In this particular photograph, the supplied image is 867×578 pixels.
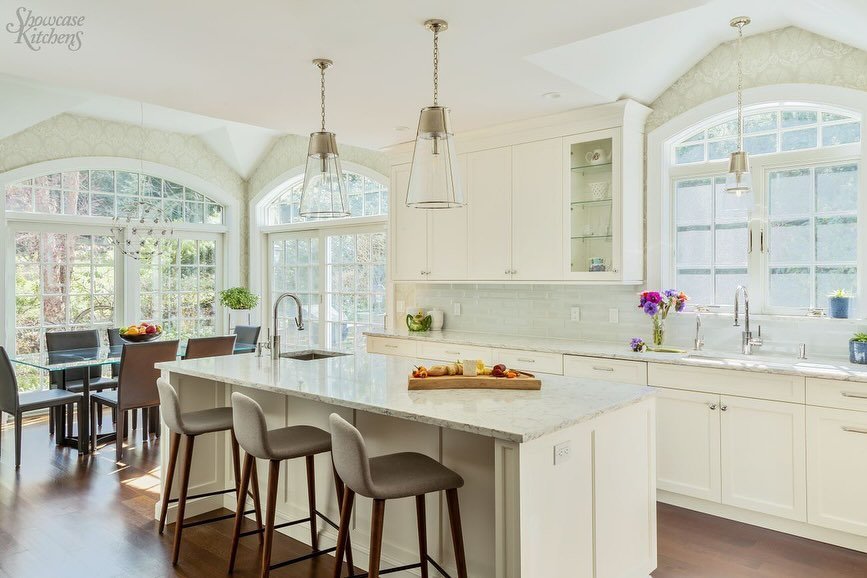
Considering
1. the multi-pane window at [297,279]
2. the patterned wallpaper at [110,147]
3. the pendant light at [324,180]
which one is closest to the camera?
the pendant light at [324,180]

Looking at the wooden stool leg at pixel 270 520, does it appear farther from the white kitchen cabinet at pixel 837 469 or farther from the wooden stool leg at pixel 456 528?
the white kitchen cabinet at pixel 837 469

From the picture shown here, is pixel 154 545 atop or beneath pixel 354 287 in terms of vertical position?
beneath

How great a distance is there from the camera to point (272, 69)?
11.3 ft

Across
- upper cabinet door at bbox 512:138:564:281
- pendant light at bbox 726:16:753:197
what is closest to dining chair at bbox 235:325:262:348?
upper cabinet door at bbox 512:138:564:281

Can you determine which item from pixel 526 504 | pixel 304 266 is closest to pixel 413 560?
pixel 526 504

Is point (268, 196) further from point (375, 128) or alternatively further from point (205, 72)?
point (205, 72)

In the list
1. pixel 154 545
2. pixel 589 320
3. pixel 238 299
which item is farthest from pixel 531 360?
pixel 238 299

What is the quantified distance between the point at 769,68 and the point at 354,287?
422 cm

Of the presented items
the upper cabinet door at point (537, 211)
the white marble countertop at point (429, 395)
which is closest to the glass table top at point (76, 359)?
the white marble countertop at point (429, 395)

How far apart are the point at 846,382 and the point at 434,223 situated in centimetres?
318

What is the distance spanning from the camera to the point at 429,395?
2.54m

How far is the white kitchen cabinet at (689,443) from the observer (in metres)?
3.51

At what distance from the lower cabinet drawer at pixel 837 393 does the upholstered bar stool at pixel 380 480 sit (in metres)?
2.07

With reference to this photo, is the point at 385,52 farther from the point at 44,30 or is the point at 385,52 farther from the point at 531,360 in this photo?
the point at 531,360
